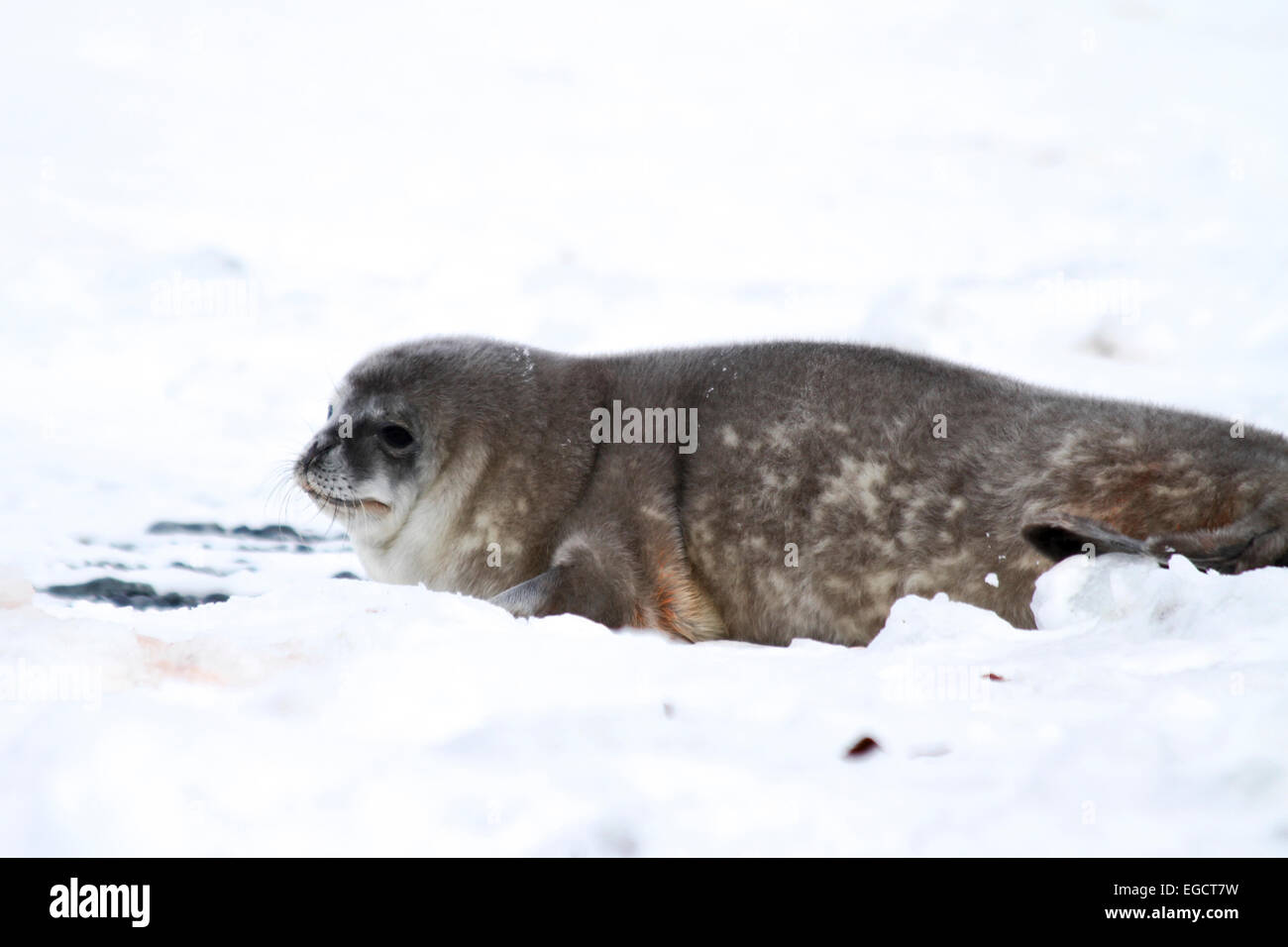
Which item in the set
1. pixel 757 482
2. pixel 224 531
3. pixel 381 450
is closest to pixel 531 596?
pixel 757 482

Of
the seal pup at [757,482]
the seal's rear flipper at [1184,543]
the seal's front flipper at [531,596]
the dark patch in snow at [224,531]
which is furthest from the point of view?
the dark patch in snow at [224,531]

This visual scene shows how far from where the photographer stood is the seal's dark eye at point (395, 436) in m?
4.19

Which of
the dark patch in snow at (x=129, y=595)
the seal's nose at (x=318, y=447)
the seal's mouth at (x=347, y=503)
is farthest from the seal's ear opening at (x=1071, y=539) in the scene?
the dark patch in snow at (x=129, y=595)

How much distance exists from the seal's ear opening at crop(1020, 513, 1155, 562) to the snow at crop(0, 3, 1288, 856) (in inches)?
3.4

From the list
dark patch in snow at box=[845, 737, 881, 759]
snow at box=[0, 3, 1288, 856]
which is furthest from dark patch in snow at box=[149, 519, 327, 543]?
dark patch in snow at box=[845, 737, 881, 759]

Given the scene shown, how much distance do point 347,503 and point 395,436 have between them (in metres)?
0.25

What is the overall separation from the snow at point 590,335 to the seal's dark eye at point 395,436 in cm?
69

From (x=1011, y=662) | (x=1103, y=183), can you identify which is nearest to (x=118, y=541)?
(x=1011, y=662)

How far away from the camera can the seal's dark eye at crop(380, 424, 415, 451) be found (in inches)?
165

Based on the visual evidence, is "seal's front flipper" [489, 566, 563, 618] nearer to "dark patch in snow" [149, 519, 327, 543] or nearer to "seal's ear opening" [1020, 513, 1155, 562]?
"seal's ear opening" [1020, 513, 1155, 562]

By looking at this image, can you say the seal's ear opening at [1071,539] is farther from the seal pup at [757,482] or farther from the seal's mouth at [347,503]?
the seal's mouth at [347,503]

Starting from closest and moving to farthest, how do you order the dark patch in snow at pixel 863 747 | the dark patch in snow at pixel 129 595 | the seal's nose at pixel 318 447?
1. the dark patch in snow at pixel 863 747
2. the seal's nose at pixel 318 447
3. the dark patch in snow at pixel 129 595

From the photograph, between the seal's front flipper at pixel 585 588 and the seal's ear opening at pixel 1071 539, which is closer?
the seal's ear opening at pixel 1071 539
